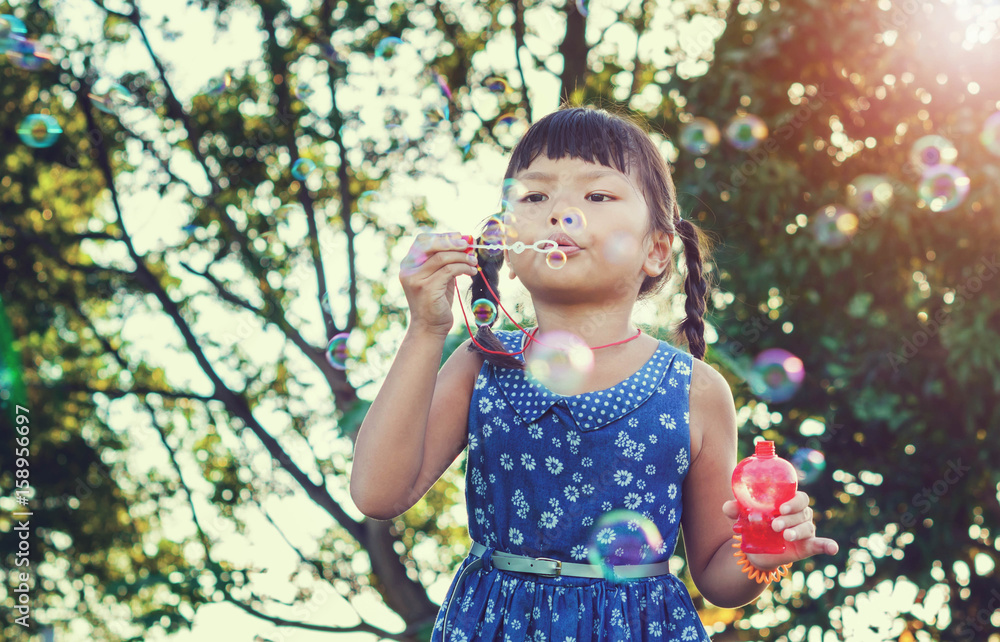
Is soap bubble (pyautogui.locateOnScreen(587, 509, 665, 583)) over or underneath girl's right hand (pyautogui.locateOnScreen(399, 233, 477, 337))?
underneath

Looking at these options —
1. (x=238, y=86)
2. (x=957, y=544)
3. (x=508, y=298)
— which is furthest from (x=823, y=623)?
(x=238, y=86)

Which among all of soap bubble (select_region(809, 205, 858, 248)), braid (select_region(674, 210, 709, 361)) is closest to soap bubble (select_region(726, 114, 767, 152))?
soap bubble (select_region(809, 205, 858, 248))

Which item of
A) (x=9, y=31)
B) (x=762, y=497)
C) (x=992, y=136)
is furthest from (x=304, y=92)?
(x=762, y=497)

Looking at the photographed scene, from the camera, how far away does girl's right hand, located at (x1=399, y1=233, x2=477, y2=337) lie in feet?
4.75

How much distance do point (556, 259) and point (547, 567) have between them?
49 cm

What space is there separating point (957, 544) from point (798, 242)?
1602 mm

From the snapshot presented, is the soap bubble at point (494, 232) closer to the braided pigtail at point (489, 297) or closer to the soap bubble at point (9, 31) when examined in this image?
the braided pigtail at point (489, 297)

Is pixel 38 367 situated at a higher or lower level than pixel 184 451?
higher

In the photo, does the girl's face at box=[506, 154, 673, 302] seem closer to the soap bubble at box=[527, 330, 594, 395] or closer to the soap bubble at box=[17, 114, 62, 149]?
the soap bubble at box=[527, 330, 594, 395]

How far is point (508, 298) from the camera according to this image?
6.68 ft

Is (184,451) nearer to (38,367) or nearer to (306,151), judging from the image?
(38,367)

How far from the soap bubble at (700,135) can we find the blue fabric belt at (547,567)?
9.66ft

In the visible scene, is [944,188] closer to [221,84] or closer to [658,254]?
[658,254]

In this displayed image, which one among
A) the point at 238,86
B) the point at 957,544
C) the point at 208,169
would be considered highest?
→ the point at 238,86
